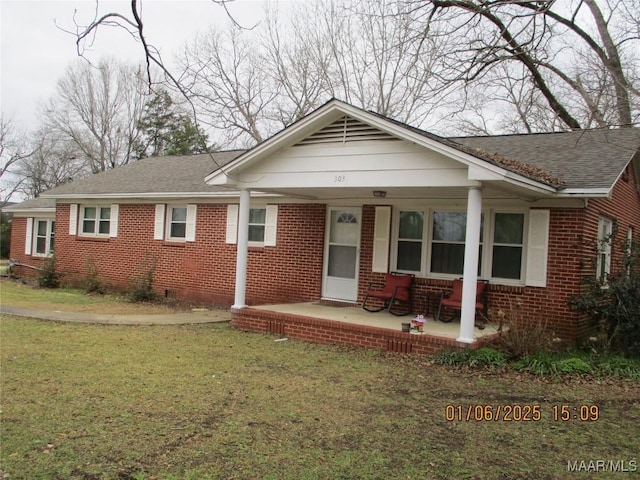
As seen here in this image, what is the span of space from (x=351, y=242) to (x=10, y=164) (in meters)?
38.3

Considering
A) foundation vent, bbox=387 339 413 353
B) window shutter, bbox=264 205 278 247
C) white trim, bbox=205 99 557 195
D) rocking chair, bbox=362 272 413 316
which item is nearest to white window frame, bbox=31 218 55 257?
window shutter, bbox=264 205 278 247

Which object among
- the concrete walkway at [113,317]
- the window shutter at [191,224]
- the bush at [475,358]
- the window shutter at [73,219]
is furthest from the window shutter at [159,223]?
the bush at [475,358]

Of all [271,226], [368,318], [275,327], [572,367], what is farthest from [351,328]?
[271,226]

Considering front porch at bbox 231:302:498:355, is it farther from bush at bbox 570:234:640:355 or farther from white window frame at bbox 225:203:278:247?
white window frame at bbox 225:203:278:247

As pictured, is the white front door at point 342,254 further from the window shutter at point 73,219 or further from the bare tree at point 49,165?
the bare tree at point 49,165

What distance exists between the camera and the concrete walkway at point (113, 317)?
10742mm

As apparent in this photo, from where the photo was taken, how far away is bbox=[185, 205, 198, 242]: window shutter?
47.8 feet

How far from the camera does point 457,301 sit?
31.8 ft

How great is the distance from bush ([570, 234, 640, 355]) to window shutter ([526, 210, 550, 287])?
2.42ft

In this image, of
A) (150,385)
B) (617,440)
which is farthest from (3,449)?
(617,440)

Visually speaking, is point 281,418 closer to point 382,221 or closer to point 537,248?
point 537,248

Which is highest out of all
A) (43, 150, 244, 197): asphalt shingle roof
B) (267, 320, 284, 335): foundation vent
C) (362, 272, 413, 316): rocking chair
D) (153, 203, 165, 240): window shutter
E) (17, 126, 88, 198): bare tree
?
(17, 126, 88, 198): bare tree

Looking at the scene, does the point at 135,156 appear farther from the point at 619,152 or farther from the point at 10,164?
the point at 619,152

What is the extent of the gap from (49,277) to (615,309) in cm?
1586
